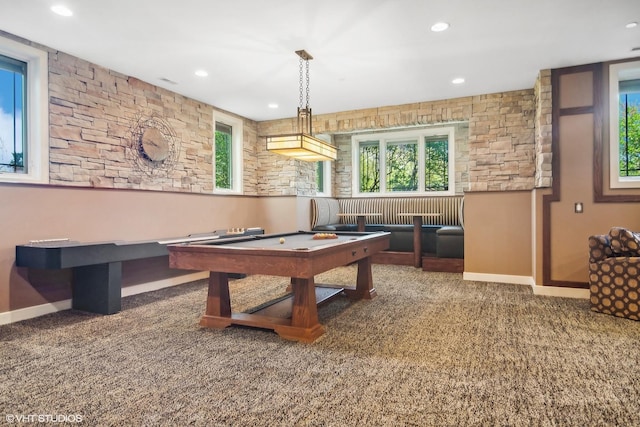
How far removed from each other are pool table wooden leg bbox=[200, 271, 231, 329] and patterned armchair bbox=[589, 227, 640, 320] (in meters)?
3.61

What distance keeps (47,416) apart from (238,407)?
96 cm

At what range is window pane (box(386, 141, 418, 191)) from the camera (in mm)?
8141

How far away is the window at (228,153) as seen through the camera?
6.43 meters

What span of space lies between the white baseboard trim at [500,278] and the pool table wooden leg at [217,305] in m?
3.74

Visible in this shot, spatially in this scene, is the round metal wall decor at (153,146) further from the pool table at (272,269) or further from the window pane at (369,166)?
the window pane at (369,166)

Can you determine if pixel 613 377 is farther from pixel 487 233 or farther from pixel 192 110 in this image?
pixel 192 110

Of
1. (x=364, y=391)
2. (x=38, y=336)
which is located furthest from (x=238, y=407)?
(x=38, y=336)

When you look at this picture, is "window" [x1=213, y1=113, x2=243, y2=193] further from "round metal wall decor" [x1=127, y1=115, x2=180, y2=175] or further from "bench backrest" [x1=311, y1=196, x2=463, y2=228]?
"bench backrest" [x1=311, y1=196, x2=463, y2=228]

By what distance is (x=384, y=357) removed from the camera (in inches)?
104

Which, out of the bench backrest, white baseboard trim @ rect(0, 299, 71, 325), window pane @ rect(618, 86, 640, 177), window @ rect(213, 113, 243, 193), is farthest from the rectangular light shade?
window pane @ rect(618, 86, 640, 177)

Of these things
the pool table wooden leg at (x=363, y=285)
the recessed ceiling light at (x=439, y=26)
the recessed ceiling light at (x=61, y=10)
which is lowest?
the pool table wooden leg at (x=363, y=285)

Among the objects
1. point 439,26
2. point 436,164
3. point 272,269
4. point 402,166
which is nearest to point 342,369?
point 272,269

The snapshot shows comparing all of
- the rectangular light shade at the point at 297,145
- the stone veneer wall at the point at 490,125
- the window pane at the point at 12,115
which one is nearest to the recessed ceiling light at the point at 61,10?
the window pane at the point at 12,115

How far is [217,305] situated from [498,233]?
4.09m
